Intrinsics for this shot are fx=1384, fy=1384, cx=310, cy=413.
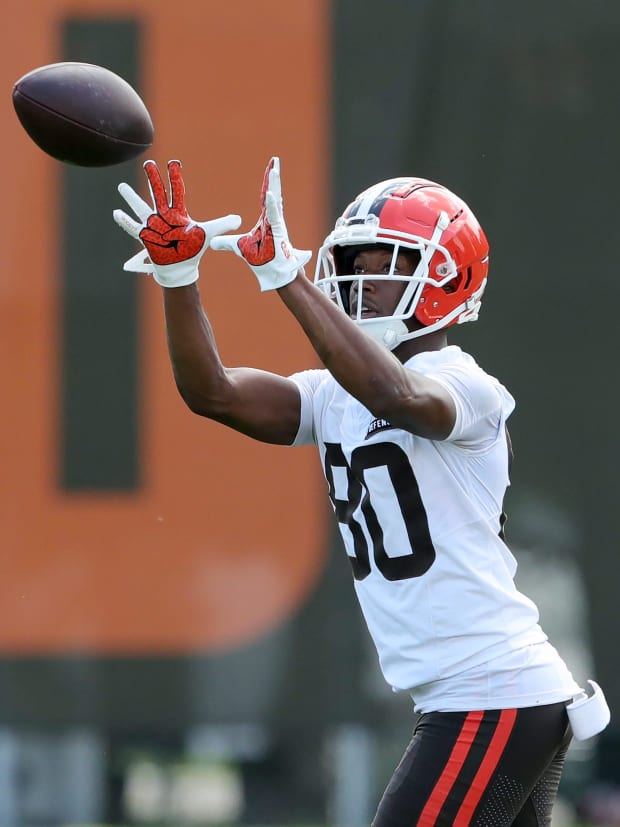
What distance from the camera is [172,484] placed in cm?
507

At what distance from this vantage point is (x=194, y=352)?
2.92 meters

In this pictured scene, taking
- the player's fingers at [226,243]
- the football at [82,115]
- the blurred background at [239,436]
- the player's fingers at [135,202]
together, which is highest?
the football at [82,115]

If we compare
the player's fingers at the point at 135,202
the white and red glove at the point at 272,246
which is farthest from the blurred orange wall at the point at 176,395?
the white and red glove at the point at 272,246

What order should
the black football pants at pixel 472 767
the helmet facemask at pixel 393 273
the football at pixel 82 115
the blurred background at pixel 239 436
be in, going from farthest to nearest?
the blurred background at pixel 239 436
the football at pixel 82 115
the helmet facemask at pixel 393 273
the black football pants at pixel 472 767

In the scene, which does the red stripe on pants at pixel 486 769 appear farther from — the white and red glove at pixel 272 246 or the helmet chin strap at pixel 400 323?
the white and red glove at pixel 272 246

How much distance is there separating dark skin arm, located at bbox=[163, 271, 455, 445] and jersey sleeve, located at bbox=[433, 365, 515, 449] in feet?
0.12

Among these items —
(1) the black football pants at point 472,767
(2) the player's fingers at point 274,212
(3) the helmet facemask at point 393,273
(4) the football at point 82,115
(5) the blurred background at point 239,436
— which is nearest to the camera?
(2) the player's fingers at point 274,212

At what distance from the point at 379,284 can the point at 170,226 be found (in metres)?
0.46

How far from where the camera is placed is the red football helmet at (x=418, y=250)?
2.83 metres

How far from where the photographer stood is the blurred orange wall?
4965mm

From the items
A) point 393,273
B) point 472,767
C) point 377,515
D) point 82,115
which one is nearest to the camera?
point 472,767

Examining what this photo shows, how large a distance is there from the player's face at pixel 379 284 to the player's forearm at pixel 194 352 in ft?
1.05

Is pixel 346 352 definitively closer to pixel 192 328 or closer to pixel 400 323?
pixel 400 323

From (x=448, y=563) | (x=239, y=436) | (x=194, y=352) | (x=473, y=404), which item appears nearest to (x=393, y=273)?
(x=473, y=404)
